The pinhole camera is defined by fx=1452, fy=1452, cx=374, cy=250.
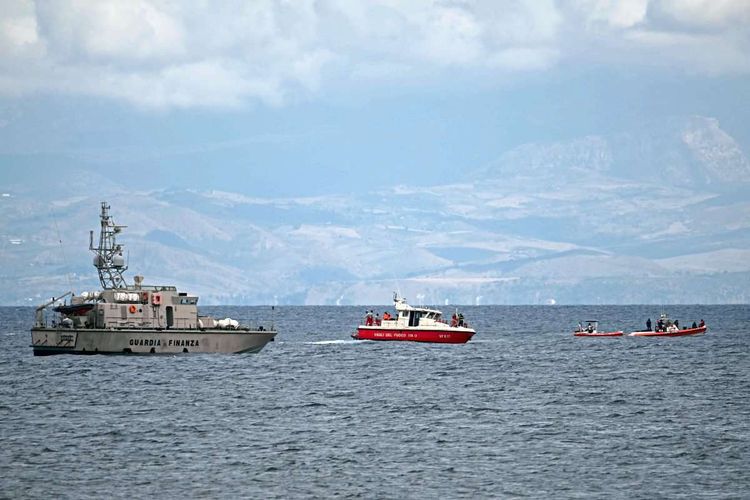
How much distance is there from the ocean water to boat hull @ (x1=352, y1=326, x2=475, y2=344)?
53.6ft

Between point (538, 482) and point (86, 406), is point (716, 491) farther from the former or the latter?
point (86, 406)

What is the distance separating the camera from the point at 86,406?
88688mm

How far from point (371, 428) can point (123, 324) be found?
4389 cm

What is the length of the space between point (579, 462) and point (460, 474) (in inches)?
243

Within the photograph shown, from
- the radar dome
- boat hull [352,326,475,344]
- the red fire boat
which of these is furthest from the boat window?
the radar dome

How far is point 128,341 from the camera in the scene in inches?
4616

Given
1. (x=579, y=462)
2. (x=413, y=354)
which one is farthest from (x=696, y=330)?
(x=579, y=462)

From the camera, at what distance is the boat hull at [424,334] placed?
14850 centimetres

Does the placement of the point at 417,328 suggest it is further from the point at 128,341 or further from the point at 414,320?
the point at 128,341

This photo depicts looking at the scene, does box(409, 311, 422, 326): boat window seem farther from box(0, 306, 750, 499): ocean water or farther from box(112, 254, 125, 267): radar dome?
box(112, 254, 125, 267): radar dome

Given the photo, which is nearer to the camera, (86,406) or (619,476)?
(619,476)

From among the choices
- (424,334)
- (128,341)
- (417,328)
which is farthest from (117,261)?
(424,334)

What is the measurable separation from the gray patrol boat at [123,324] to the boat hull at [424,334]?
31584 mm

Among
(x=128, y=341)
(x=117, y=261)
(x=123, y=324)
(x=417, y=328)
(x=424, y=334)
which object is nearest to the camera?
(x=128, y=341)
